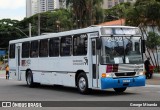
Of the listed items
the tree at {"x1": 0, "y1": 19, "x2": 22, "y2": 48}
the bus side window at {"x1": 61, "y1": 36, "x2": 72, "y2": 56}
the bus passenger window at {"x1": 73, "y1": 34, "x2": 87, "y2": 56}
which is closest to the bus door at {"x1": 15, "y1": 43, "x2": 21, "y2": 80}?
the bus side window at {"x1": 61, "y1": 36, "x2": 72, "y2": 56}

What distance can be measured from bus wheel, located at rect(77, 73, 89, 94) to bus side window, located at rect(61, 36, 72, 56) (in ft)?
4.99

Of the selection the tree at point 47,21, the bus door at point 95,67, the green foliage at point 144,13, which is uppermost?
the tree at point 47,21

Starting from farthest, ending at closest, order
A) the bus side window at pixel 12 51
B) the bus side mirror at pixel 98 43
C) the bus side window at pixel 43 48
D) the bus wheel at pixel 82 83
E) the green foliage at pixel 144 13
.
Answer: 1. the green foliage at pixel 144 13
2. the bus side window at pixel 12 51
3. the bus side window at pixel 43 48
4. the bus wheel at pixel 82 83
5. the bus side mirror at pixel 98 43

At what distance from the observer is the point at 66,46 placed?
20.0 metres

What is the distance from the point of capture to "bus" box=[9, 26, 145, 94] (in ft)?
56.9

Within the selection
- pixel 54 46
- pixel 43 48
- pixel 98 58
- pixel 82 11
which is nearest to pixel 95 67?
pixel 98 58

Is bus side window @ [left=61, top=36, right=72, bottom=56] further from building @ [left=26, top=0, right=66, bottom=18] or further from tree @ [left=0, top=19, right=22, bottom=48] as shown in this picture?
tree @ [left=0, top=19, right=22, bottom=48]

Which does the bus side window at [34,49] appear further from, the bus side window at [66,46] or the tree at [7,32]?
the tree at [7,32]

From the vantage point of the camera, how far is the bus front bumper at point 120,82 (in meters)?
17.1

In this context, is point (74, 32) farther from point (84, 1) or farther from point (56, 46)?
point (84, 1)

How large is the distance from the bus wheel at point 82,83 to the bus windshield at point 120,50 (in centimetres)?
147

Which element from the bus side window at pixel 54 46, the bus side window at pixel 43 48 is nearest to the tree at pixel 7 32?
the bus side window at pixel 43 48

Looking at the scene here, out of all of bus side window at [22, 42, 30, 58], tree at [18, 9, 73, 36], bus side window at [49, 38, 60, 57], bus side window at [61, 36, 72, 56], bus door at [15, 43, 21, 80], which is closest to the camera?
bus side window at [61, 36, 72, 56]

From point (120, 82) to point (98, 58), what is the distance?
A: 1387 mm
